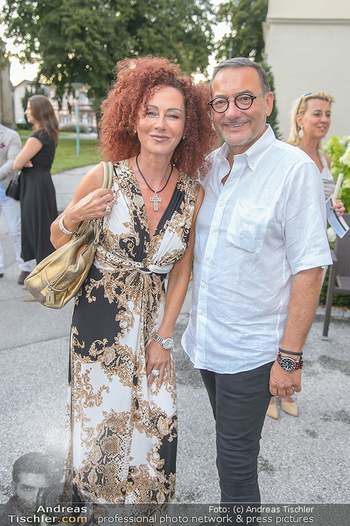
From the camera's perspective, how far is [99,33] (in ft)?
90.0

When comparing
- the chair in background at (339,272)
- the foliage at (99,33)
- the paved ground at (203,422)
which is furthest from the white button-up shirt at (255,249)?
the foliage at (99,33)

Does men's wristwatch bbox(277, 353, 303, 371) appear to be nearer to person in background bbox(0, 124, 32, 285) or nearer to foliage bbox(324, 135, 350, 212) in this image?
foliage bbox(324, 135, 350, 212)

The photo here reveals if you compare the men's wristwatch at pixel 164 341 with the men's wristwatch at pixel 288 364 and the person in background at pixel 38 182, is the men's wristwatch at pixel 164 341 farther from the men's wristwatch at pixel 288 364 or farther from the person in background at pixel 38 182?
the person in background at pixel 38 182

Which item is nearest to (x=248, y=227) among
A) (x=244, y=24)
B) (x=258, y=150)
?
(x=258, y=150)

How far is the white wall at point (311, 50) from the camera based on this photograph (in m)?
12.7

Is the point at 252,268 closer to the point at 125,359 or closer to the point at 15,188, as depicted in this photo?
the point at 125,359

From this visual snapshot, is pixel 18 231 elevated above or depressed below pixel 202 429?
above

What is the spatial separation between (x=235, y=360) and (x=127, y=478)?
0.83 metres

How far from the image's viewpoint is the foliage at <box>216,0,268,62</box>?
1048 inches

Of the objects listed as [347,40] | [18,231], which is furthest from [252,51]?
[18,231]

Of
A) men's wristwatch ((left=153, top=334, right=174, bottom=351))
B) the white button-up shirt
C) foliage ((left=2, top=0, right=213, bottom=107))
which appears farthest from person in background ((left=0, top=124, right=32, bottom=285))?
foliage ((left=2, top=0, right=213, bottom=107))

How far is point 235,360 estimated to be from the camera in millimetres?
1798

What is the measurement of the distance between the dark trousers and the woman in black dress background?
12.5ft

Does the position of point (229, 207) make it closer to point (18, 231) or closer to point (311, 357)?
point (311, 357)
